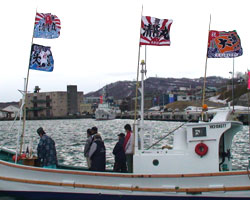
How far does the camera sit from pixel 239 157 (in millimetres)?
25406

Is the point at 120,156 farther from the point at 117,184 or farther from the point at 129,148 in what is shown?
the point at 117,184

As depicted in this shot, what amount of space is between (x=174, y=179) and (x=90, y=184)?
8.54 feet

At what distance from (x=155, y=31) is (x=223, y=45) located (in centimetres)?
233

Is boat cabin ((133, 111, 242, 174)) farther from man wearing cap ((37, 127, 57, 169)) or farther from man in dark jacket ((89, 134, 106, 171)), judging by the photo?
man wearing cap ((37, 127, 57, 169))

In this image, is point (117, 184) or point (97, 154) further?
point (97, 154)

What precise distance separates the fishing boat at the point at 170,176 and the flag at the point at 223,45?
6.80 ft

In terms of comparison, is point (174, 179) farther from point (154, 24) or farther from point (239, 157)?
point (239, 157)

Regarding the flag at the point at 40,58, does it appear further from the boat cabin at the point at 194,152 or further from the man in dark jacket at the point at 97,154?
the boat cabin at the point at 194,152

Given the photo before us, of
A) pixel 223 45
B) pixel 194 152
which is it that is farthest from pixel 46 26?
pixel 194 152

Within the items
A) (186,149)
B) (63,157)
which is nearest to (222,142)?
(186,149)

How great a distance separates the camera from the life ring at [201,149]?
11203 mm

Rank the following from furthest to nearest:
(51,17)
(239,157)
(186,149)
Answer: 1. (239,157)
2. (51,17)
3. (186,149)

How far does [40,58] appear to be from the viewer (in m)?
13.6

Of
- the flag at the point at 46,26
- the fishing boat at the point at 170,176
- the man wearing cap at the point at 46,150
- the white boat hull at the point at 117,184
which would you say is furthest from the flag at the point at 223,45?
the man wearing cap at the point at 46,150
